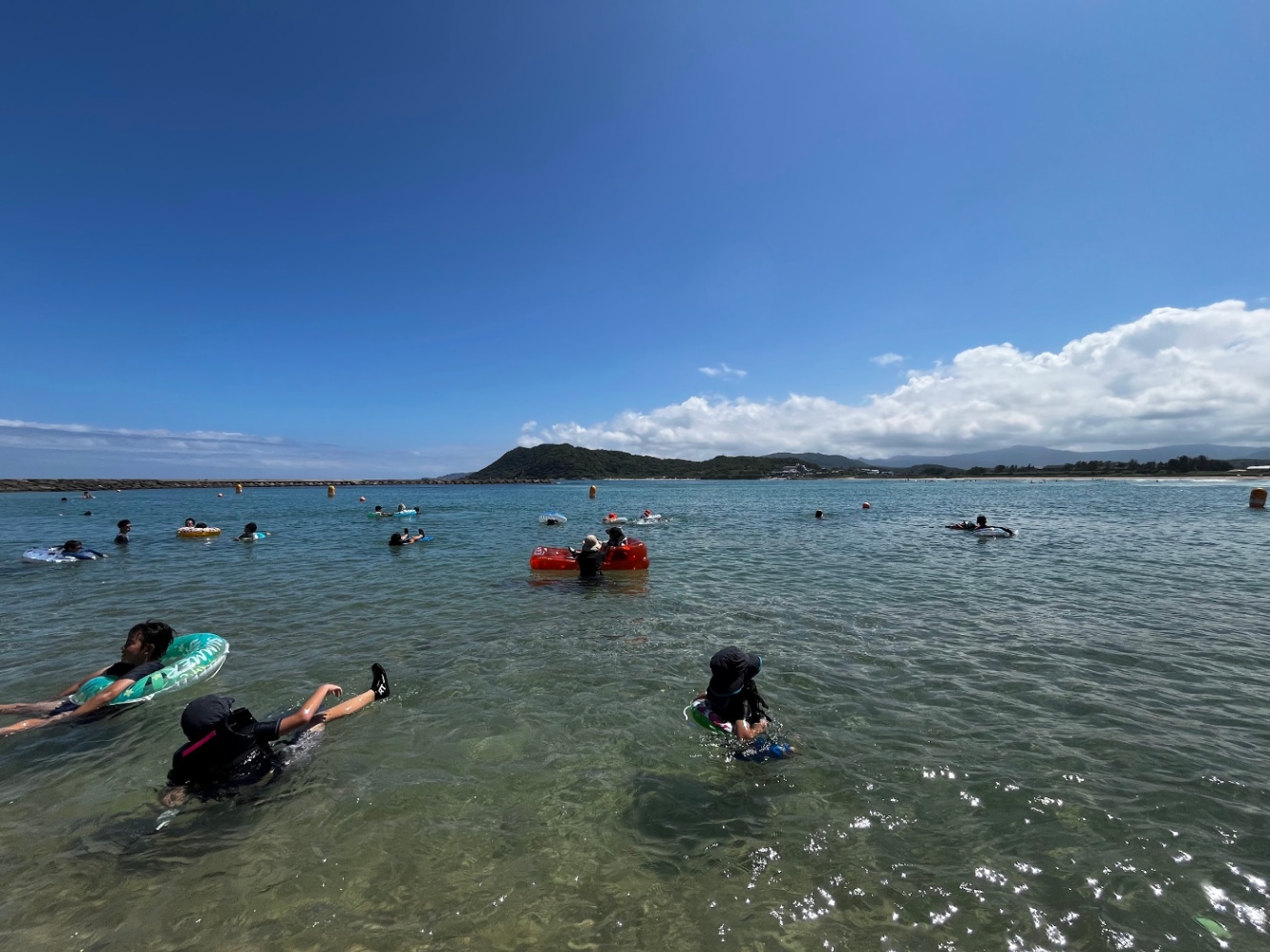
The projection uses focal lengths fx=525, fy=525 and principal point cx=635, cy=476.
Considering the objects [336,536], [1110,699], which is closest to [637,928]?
[1110,699]

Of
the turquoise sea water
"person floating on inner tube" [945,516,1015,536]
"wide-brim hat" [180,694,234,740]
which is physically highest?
"wide-brim hat" [180,694,234,740]

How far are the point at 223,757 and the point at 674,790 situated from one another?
195 inches

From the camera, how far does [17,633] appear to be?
12.1 metres

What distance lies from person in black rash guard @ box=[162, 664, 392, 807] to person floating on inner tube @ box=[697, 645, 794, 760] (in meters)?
5.25

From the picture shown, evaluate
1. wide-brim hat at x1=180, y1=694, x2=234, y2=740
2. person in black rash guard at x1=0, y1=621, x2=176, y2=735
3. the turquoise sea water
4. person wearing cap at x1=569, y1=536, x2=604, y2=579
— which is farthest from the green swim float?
person wearing cap at x1=569, y1=536, x2=604, y2=579

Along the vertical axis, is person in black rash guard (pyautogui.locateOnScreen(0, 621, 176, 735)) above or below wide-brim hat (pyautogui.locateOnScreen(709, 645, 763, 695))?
below

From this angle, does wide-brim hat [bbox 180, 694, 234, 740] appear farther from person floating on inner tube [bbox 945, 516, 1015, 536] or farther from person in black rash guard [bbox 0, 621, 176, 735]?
person floating on inner tube [bbox 945, 516, 1015, 536]

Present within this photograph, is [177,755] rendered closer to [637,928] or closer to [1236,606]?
[637,928]

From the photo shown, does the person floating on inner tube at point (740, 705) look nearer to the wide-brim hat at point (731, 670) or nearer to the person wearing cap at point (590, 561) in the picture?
the wide-brim hat at point (731, 670)

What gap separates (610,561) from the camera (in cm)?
1822

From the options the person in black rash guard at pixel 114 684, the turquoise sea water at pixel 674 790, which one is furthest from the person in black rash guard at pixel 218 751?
the person in black rash guard at pixel 114 684

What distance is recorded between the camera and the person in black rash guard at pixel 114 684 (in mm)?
7691

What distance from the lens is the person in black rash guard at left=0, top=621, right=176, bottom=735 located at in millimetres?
7691

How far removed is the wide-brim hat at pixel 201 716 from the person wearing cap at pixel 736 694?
17.8ft
